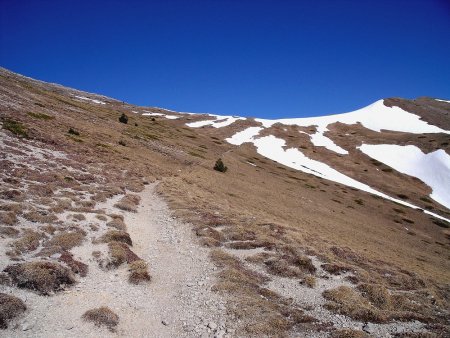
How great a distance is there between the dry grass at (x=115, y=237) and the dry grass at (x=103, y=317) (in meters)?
6.90

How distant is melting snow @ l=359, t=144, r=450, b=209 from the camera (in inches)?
3305

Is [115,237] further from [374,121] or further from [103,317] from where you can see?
[374,121]

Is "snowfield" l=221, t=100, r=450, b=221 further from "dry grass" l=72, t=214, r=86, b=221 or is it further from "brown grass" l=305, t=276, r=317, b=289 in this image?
"dry grass" l=72, t=214, r=86, b=221

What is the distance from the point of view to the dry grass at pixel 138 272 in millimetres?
15945

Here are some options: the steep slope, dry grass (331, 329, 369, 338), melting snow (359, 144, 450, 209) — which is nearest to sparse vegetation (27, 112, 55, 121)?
the steep slope

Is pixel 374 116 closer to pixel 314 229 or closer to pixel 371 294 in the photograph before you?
pixel 314 229

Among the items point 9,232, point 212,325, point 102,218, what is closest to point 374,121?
point 102,218

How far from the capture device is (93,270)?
1602cm

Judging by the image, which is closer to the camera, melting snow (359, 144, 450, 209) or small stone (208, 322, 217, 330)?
small stone (208, 322, 217, 330)

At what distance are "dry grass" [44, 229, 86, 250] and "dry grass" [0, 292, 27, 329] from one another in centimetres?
505

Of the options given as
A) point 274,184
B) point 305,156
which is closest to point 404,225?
point 274,184

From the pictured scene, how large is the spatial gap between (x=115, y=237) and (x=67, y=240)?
282 centimetres

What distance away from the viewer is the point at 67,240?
57.8 feet

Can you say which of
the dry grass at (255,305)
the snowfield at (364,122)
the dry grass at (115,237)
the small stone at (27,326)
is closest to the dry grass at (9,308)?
the small stone at (27,326)
